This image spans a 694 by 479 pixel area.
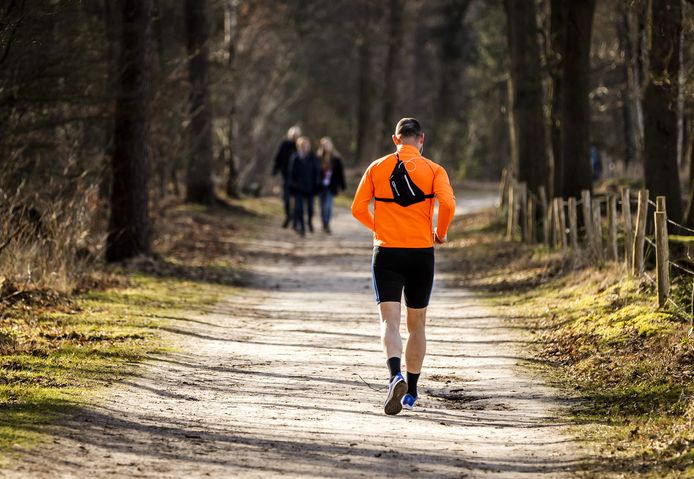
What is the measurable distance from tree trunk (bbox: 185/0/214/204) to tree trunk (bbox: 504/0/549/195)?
7.15 m

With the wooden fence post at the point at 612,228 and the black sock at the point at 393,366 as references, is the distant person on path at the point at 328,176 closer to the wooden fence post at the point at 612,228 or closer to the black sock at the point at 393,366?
the wooden fence post at the point at 612,228

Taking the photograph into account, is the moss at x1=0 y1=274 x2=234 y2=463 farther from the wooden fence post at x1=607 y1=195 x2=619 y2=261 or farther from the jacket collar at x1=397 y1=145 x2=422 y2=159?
the wooden fence post at x1=607 y1=195 x2=619 y2=261

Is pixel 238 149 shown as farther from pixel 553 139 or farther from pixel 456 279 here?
pixel 456 279

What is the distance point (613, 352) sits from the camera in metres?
10.6

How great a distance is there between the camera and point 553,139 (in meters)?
22.4

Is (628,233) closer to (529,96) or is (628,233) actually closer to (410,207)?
Answer: (410,207)

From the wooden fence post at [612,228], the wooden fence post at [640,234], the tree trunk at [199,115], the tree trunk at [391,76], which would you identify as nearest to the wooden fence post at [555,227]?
the wooden fence post at [612,228]

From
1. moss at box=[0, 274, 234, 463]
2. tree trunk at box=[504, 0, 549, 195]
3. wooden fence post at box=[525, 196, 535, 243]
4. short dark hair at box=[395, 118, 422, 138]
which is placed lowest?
moss at box=[0, 274, 234, 463]

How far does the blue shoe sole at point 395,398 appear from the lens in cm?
842

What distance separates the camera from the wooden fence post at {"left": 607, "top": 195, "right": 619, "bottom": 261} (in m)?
14.2

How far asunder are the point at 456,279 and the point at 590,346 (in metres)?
7.50

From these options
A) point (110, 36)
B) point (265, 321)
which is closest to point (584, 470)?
point (265, 321)

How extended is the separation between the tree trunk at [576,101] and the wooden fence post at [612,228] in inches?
190

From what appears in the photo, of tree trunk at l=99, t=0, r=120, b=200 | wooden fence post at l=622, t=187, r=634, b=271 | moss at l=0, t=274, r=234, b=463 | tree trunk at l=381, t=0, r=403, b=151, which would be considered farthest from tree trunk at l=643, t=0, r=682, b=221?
tree trunk at l=381, t=0, r=403, b=151
